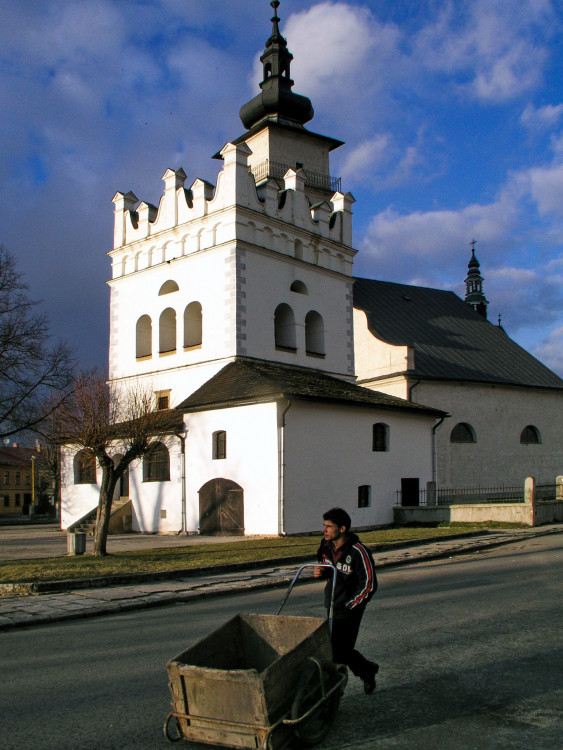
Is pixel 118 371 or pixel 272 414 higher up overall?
pixel 118 371

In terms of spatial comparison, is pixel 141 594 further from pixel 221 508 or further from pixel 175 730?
pixel 221 508

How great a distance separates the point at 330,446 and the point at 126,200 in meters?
15.6

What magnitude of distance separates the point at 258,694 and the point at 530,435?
36694mm

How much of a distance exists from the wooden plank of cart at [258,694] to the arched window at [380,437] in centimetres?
2101

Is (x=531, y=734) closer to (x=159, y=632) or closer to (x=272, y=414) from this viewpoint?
(x=159, y=632)

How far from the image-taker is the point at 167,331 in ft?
98.8

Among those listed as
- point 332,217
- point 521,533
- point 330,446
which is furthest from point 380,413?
point 332,217

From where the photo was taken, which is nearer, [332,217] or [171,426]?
Result: [171,426]

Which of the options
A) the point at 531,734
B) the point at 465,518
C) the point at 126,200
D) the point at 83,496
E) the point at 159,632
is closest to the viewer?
the point at 531,734

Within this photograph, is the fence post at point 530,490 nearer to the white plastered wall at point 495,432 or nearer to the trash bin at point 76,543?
Result: the white plastered wall at point 495,432

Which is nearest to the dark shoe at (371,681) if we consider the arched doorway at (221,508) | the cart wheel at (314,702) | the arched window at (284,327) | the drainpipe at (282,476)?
the cart wheel at (314,702)

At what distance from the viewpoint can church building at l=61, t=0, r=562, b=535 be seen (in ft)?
76.2

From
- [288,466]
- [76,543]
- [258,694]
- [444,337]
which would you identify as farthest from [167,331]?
[258,694]

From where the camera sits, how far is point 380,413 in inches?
1030
